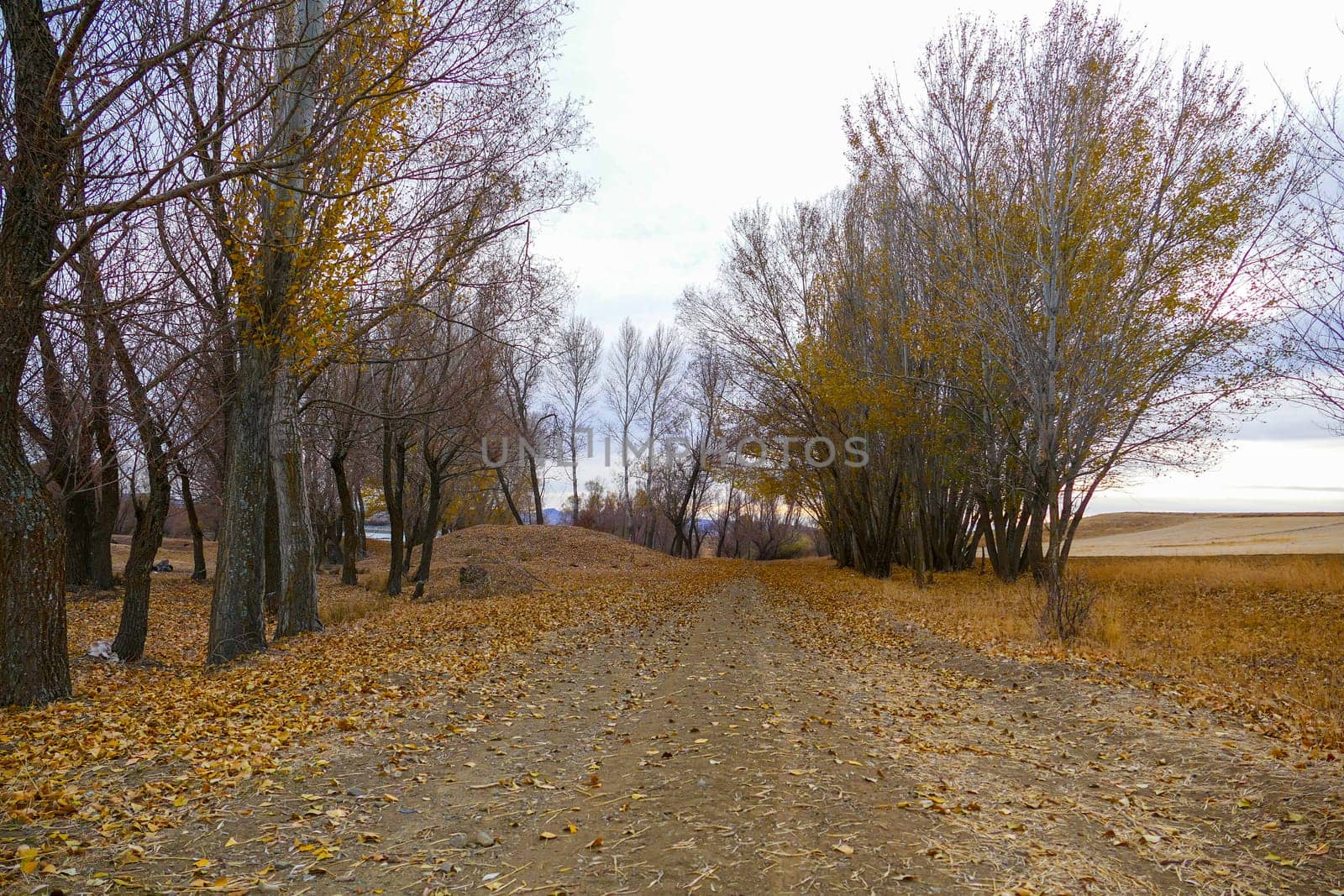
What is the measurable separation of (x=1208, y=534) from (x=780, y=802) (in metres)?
37.2

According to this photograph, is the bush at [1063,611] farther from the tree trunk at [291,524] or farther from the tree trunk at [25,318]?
the tree trunk at [25,318]

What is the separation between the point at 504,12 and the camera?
23.2 feet

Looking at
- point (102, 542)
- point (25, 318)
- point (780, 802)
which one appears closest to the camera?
point (780, 802)

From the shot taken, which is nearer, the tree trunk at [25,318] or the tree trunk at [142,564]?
the tree trunk at [25,318]

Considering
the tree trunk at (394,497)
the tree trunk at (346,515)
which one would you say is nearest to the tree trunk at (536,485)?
the tree trunk at (346,515)

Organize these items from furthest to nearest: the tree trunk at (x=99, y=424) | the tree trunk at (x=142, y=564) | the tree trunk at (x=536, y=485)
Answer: the tree trunk at (x=536, y=485) → the tree trunk at (x=142, y=564) → the tree trunk at (x=99, y=424)

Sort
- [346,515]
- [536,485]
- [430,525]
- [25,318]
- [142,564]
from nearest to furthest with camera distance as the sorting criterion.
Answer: [25,318] → [142,564] → [346,515] → [430,525] → [536,485]

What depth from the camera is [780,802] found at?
4.42 meters

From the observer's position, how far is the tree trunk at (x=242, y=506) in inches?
337

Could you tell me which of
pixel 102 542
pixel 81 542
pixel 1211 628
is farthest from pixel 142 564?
pixel 1211 628

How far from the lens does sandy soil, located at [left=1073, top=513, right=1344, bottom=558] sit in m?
23.9

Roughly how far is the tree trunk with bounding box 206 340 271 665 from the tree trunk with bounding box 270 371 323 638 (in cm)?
102

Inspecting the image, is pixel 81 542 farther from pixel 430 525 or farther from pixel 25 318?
pixel 25 318

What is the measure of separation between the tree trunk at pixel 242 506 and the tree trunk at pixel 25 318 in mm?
2716
